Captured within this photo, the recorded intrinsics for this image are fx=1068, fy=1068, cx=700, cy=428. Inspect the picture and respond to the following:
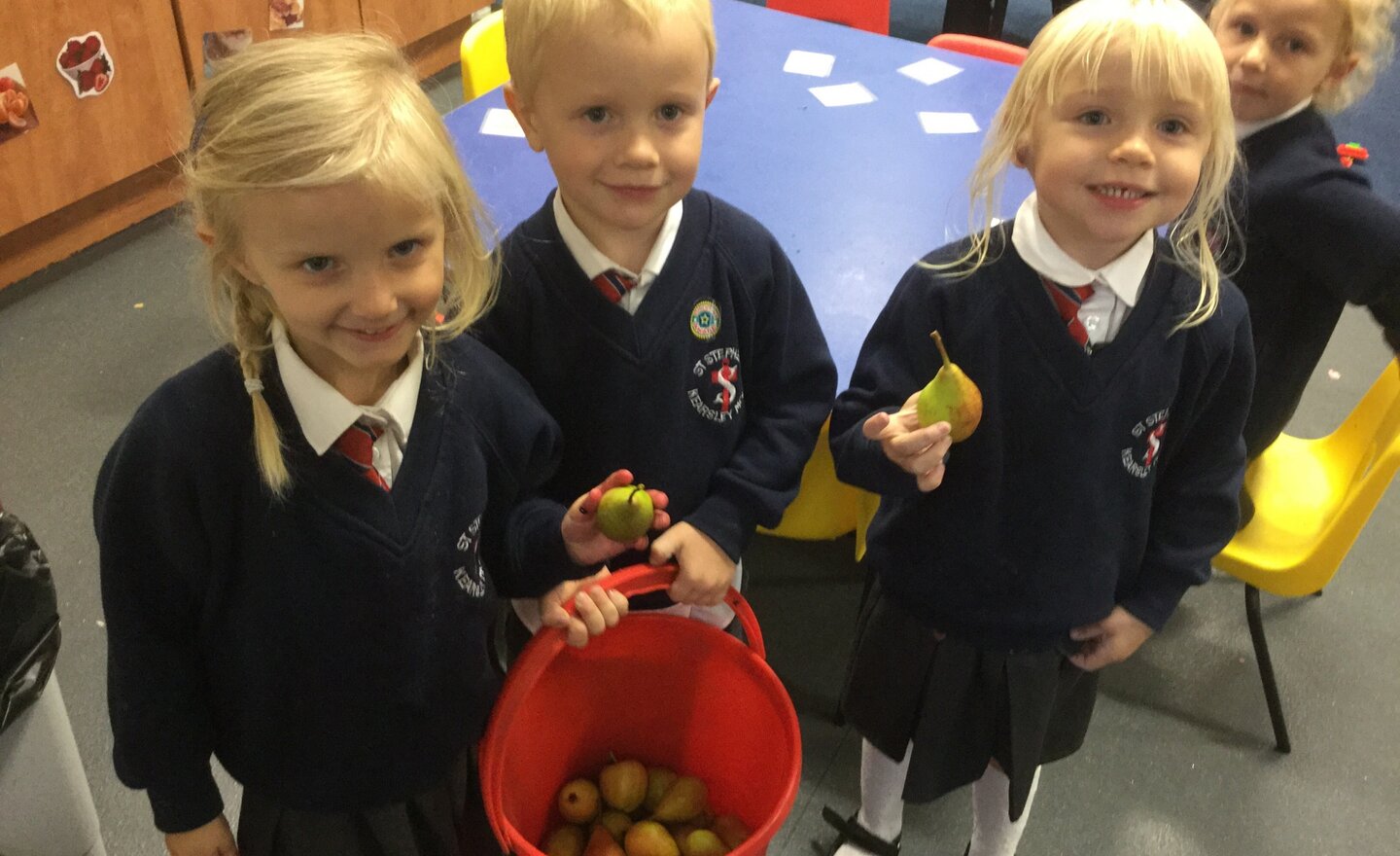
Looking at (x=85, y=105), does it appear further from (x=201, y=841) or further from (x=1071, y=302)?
(x=1071, y=302)

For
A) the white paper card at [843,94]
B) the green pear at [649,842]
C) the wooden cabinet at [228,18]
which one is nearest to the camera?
→ the green pear at [649,842]

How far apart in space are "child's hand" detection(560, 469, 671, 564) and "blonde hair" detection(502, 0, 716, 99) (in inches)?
16.1

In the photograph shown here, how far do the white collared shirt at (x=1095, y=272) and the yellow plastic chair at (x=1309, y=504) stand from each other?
25.6 inches

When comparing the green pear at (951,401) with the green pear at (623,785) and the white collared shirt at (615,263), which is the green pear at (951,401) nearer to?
the white collared shirt at (615,263)

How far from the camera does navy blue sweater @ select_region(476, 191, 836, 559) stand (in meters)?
1.14

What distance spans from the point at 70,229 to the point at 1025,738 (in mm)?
3035

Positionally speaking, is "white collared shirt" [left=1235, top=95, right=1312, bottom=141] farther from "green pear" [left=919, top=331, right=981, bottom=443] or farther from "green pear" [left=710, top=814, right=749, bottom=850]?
"green pear" [left=710, top=814, right=749, bottom=850]

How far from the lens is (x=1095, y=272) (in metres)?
1.11

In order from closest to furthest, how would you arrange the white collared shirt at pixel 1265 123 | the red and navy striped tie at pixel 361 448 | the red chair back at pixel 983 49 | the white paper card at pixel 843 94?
1. the red and navy striped tie at pixel 361 448
2. the white collared shirt at pixel 1265 123
3. the white paper card at pixel 843 94
4. the red chair back at pixel 983 49


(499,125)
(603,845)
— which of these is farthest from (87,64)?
(603,845)

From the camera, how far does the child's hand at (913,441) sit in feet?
3.38

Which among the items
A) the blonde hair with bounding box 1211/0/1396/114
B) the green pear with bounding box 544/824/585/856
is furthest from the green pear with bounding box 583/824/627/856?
the blonde hair with bounding box 1211/0/1396/114

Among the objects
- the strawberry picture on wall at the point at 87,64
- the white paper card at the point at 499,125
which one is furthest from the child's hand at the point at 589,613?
the strawberry picture on wall at the point at 87,64

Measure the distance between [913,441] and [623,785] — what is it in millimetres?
609
